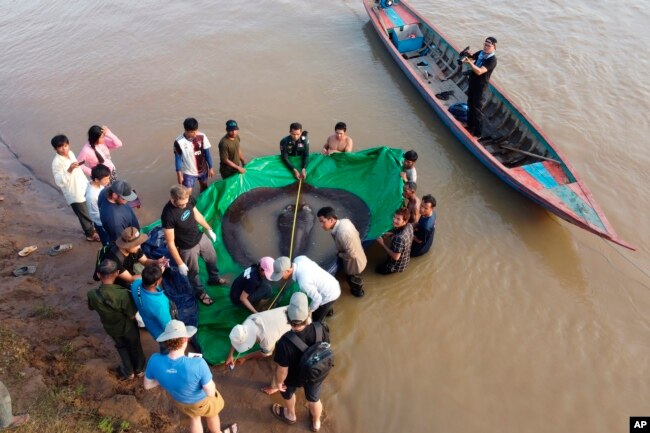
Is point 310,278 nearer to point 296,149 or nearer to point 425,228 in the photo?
point 425,228

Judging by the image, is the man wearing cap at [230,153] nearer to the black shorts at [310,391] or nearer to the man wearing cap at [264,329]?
the man wearing cap at [264,329]

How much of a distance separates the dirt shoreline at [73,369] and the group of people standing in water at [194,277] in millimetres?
202

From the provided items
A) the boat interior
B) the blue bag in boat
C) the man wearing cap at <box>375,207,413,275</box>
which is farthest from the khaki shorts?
the blue bag in boat

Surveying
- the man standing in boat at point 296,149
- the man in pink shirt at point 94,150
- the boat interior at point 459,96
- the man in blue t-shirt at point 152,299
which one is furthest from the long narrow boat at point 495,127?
the man in pink shirt at point 94,150

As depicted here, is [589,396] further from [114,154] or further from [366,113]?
[114,154]

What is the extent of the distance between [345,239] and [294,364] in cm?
184

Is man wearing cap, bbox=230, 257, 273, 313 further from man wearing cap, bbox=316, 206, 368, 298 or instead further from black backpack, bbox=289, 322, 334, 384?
black backpack, bbox=289, 322, 334, 384

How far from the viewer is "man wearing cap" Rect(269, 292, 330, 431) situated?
4.15m

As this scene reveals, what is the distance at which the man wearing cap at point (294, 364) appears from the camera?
415 centimetres

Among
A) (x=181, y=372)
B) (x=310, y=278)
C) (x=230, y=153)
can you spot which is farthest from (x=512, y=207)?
(x=181, y=372)

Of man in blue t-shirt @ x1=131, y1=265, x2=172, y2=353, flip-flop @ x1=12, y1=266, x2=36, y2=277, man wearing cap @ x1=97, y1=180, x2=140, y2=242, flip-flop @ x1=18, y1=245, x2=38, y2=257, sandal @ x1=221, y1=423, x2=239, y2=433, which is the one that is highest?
man wearing cap @ x1=97, y1=180, x2=140, y2=242

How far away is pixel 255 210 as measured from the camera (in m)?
7.53

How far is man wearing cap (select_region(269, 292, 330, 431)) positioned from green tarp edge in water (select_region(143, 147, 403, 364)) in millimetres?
1109

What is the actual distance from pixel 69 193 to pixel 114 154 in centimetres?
351
